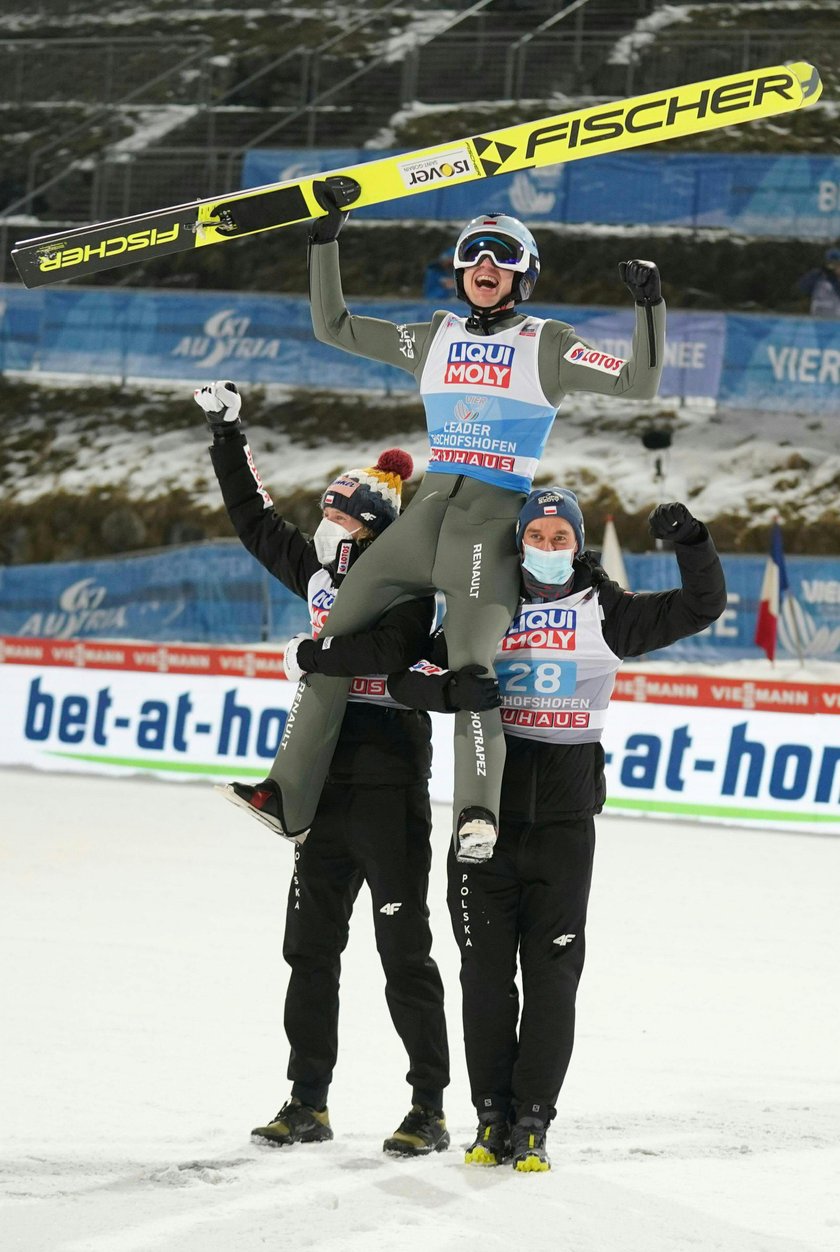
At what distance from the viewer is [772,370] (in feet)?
58.1

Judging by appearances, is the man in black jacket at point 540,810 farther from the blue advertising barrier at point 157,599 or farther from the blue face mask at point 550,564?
the blue advertising barrier at point 157,599

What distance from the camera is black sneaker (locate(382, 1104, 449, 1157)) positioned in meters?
4.54

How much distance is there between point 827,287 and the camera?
18812 millimetres

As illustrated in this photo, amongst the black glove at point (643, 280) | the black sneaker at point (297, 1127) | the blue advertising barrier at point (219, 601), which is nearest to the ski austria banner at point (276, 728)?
the blue advertising barrier at point (219, 601)

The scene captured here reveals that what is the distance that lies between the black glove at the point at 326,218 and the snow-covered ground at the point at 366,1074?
Result: 2.86 metres

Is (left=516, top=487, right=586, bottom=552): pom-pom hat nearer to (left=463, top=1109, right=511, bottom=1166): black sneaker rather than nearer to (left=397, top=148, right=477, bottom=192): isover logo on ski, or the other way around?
(left=397, top=148, right=477, bottom=192): isover logo on ski

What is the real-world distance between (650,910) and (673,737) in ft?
10.0

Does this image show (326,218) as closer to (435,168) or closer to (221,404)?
(435,168)

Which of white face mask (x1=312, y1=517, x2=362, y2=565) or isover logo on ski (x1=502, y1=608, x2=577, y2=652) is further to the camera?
white face mask (x1=312, y1=517, x2=362, y2=565)

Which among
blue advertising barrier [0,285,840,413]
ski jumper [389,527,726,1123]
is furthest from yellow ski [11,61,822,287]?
A: blue advertising barrier [0,285,840,413]

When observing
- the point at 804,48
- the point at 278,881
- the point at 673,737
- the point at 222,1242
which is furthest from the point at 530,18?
the point at 222,1242

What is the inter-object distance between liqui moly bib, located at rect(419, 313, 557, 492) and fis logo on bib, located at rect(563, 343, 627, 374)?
12cm

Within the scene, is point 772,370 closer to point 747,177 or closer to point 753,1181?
point 747,177

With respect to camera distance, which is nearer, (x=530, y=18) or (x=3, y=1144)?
(x=3, y=1144)
